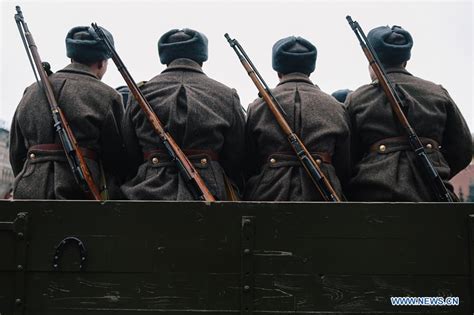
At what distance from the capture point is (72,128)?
3.91 m

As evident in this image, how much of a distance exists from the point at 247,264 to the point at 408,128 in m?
1.44

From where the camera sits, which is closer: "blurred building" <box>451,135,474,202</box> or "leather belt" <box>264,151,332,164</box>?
"leather belt" <box>264,151,332,164</box>

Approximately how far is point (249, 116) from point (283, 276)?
1.41 m

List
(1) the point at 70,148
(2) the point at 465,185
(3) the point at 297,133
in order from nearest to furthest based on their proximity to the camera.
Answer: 1. (1) the point at 70,148
2. (3) the point at 297,133
3. (2) the point at 465,185

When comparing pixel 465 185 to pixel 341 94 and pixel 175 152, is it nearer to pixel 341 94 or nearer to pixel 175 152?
pixel 341 94

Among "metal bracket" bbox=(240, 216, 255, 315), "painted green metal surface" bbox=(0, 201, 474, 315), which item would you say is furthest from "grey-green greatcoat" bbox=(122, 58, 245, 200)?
"metal bracket" bbox=(240, 216, 255, 315)

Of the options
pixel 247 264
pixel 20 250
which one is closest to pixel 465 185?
pixel 247 264

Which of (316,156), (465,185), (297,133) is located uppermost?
(297,133)

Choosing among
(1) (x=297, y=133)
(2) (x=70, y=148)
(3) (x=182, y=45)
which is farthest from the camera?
(3) (x=182, y=45)

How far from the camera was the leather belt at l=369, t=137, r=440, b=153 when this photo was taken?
3945mm

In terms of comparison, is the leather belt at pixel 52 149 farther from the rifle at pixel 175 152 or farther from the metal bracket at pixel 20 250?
the metal bracket at pixel 20 250

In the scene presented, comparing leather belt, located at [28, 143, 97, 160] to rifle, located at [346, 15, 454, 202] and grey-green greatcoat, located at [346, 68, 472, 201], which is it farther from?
rifle, located at [346, 15, 454, 202]

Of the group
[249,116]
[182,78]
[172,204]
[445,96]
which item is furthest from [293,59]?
[172,204]

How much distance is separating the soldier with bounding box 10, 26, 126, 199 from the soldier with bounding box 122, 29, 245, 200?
0.50ft
